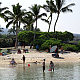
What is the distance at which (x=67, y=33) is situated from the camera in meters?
54.4

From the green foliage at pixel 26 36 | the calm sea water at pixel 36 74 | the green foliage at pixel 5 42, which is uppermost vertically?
the green foliage at pixel 26 36

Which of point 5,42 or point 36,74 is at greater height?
point 5,42

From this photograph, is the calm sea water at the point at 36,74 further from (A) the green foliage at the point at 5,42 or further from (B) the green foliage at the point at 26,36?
(A) the green foliage at the point at 5,42

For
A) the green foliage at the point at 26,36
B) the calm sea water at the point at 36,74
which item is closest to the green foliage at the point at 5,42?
the green foliage at the point at 26,36

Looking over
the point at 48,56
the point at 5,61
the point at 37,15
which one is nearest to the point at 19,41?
the point at 37,15

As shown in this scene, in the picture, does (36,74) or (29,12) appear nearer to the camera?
(36,74)

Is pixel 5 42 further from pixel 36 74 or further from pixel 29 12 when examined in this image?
pixel 36 74

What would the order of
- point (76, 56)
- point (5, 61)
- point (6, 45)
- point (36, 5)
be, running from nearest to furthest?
point (5, 61) < point (76, 56) < point (36, 5) < point (6, 45)

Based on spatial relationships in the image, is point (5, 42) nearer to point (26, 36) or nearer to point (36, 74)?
point (26, 36)

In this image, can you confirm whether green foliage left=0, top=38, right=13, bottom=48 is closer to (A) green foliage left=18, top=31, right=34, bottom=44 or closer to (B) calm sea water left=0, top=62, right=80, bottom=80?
(A) green foliage left=18, top=31, right=34, bottom=44

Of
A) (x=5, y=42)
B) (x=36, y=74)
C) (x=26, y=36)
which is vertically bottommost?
(x=36, y=74)

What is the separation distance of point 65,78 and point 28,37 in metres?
30.3

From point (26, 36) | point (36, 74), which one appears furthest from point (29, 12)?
point (36, 74)

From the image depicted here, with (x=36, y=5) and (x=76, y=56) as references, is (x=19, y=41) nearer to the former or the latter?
(x=36, y=5)
